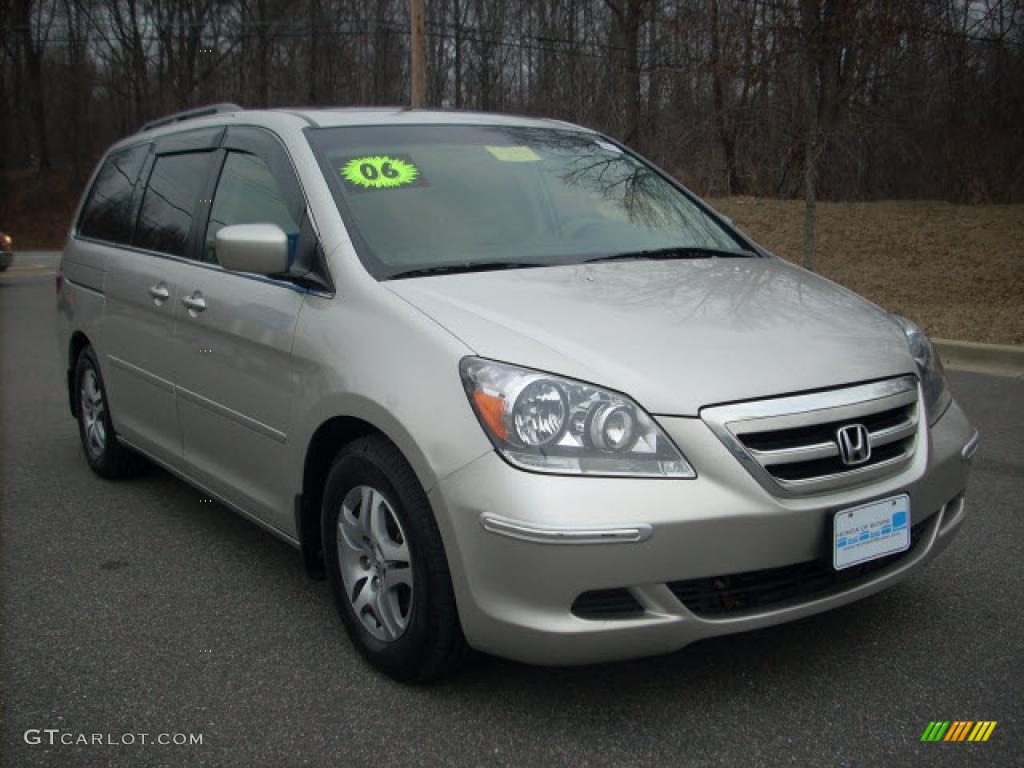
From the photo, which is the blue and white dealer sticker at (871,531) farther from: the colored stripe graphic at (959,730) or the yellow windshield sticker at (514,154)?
the yellow windshield sticker at (514,154)

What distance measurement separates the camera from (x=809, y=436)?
2.68 metres

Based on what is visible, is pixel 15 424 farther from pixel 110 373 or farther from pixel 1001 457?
pixel 1001 457

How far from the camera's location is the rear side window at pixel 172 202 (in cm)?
429

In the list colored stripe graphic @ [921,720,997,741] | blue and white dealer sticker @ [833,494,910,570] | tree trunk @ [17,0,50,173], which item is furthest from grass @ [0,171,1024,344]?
tree trunk @ [17,0,50,173]

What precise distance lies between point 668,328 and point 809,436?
19.6 inches

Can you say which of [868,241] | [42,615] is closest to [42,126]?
[868,241]

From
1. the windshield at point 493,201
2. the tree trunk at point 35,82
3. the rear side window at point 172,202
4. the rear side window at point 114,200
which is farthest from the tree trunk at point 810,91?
the tree trunk at point 35,82

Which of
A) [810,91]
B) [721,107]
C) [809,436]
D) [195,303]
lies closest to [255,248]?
[195,303]

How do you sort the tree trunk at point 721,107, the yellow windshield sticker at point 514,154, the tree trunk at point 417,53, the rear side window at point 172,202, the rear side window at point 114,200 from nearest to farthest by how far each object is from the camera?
the yellow windshield sticker at point 514,154, the rear side window at point 172,202, the rear side window at point 114,200, the tree trunk at point 721,107, the tree trunk at point 417,53

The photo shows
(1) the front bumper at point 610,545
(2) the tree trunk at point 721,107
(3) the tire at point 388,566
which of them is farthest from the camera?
(2) the tree trunk at point 721,107

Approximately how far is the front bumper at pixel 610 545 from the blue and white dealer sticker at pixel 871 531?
0.15ft

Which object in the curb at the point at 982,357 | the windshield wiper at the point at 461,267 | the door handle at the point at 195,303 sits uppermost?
the windshield wiper at the point at 461,267

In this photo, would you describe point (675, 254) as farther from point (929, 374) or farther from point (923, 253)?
point (923, 253)

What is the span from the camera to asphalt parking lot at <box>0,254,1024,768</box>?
266 cm
